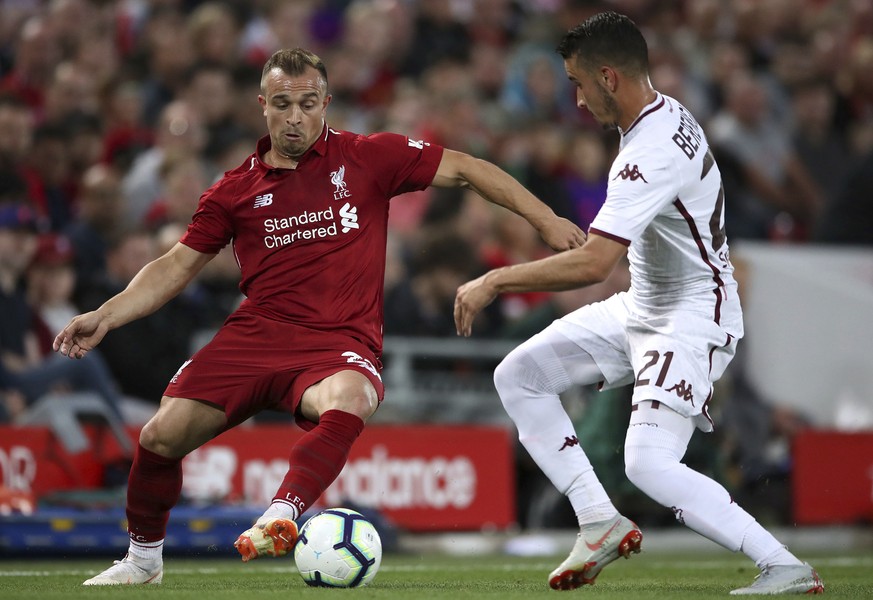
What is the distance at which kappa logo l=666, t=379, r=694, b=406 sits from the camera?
630 cm

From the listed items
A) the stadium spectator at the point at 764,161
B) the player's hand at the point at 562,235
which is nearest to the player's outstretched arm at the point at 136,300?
the player's hand at the point at 562,235

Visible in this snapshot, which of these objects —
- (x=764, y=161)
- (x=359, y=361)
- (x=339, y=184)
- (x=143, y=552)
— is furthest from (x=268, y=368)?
(x=764, y=161)

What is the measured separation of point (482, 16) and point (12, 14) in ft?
19.5

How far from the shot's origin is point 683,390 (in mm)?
6309

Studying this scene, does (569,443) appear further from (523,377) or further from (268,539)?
(268,539)

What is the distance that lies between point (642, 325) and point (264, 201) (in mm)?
1923

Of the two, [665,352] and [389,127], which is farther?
[389,127]

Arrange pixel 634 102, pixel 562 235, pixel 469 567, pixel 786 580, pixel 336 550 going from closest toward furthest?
pixel 786 580, pixel 336 550, pixel 634 102, pixel 562 235, pixel 469 567

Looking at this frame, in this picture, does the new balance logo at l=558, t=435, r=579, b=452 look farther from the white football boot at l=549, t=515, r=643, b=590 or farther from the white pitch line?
the white pitch line

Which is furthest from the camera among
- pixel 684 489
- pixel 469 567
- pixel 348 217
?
pixel 469 567

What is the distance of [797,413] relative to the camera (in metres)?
13.3

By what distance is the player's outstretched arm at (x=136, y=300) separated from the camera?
6.74 meters

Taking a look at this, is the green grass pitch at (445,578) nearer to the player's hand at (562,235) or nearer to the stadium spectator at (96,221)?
the player's hand at (562,235)

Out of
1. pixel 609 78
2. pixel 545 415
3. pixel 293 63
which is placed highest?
pixel 293 63
